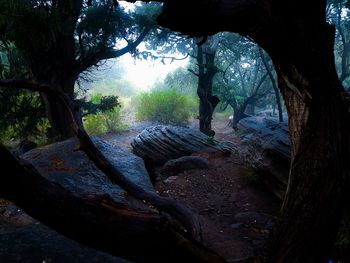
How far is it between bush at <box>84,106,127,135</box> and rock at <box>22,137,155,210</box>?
8.59m

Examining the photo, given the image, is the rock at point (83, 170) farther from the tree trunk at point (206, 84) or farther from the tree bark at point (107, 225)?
the tree trunk at point (206, 84)

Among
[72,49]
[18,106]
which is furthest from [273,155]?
[18,106]

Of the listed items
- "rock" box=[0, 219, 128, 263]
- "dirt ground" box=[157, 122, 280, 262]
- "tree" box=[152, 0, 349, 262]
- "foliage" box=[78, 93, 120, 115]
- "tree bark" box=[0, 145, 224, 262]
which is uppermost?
"tree" box=[152, 0, 349, 262]

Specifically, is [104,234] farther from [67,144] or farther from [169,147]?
[169,147]

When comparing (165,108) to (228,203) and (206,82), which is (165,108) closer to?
(206,82)

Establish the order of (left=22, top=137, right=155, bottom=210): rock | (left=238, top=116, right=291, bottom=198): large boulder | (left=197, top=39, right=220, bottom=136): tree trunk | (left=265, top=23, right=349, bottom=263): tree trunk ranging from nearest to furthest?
(left=265, top=23, right=349, bottom=263): tree trunk
(left=22, top=137, right=155, bottom=210): rock
(left=238, top=116, right=291, bottom=198): large boulder
(left=197, top=39, right=220, bottom=136): tree trunk

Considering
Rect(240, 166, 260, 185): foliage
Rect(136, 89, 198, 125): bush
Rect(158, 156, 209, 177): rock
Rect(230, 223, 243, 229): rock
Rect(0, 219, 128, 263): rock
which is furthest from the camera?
Rect(136, 89, 198, 125): bush

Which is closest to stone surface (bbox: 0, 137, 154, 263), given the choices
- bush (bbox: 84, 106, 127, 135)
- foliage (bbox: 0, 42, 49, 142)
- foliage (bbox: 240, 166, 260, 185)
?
foliage (bbox: 240, 166, 260, 185)

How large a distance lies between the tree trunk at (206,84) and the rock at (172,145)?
1.80 meters

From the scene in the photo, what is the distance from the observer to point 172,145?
1009cm

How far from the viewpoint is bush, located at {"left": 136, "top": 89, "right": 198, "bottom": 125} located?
18.5 m

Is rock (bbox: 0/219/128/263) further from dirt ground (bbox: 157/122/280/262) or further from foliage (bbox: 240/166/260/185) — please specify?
foliage (bbox: 240/166/260/185)

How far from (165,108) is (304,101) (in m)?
16.4

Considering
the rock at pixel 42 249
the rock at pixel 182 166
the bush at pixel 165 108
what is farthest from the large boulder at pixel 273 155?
the bush at pixel 165 108
